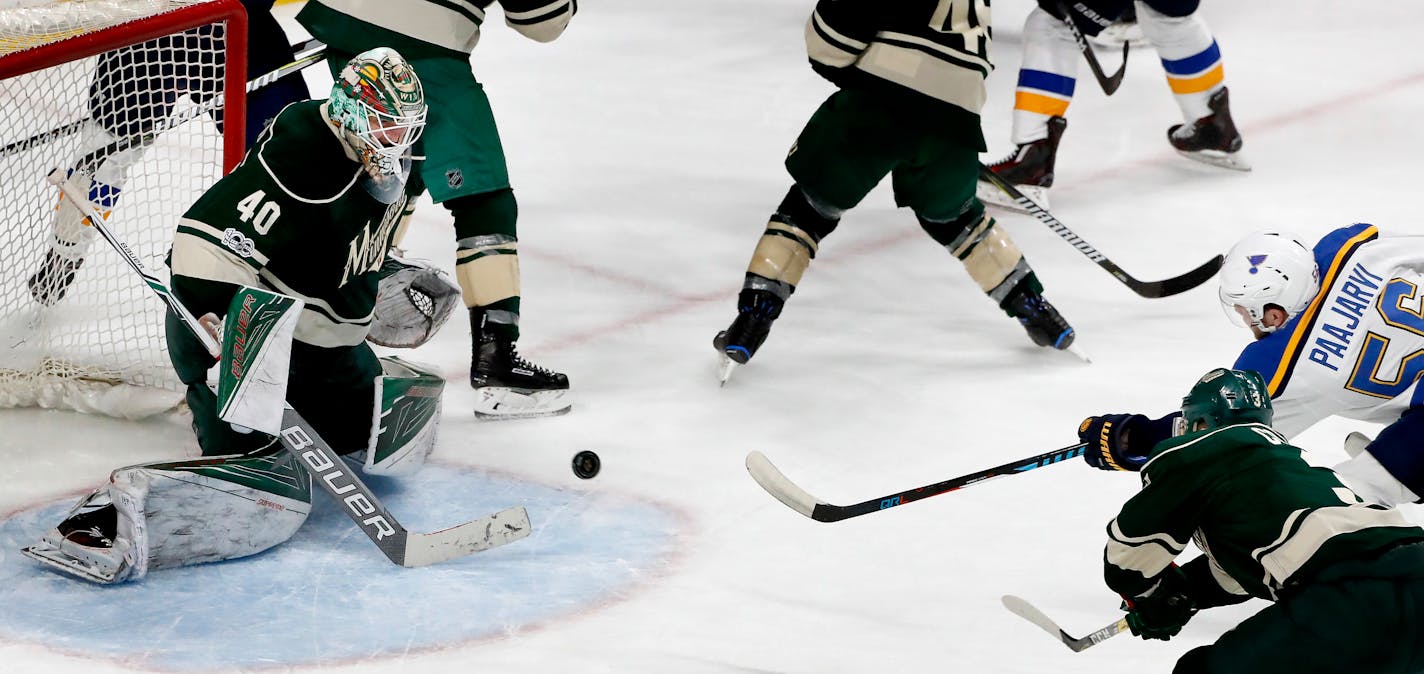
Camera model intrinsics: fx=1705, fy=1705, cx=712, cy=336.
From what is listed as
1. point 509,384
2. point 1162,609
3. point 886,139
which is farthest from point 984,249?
point 1162,609

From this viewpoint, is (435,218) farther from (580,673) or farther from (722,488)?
(580,673)

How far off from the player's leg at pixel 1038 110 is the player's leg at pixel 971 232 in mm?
990

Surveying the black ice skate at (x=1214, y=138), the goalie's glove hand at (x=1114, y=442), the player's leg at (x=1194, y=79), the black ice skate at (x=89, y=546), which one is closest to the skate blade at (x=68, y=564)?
the black ice skate at (x=89, y=546)

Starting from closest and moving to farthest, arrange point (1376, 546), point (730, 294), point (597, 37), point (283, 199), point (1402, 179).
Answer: point (1376, 546) → point (283, 199) → point (730, 294) → point (1402, 179) → point (597, 37)

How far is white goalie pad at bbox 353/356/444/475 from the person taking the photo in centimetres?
297

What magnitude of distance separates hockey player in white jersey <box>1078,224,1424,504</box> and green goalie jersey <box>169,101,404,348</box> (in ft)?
4.70

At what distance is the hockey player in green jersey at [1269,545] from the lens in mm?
1980

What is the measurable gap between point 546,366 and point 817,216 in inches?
27.3

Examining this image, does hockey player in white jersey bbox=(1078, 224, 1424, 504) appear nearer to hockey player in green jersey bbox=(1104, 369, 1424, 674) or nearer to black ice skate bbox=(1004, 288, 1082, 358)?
hockey player in green jersey bbox=(1104, 369, 1424, 674)

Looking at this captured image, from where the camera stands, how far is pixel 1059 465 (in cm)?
330

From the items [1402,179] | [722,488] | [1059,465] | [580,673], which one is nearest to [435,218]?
[722,488]

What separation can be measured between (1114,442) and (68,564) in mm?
1617

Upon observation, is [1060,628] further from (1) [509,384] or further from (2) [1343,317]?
(1) [509,384]

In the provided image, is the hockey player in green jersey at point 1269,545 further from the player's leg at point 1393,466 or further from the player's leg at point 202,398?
the player's leg at point 202,398
